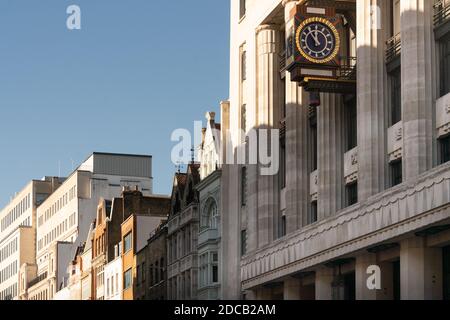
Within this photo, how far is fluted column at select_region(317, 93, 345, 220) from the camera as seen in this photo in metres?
62.1

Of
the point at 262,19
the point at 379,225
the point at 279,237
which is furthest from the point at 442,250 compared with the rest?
the point at 262,19

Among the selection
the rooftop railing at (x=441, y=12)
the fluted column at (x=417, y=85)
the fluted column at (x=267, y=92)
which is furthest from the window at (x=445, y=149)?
the fluted column at (x=267, y=92)

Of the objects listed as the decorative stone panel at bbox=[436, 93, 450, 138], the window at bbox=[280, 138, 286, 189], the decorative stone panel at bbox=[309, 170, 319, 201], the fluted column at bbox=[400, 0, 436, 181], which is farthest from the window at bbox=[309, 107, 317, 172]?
the decorative stone panel at bbox=[436, 93, 450, 138]

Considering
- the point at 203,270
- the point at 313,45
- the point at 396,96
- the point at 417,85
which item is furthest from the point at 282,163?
the point at 417,85

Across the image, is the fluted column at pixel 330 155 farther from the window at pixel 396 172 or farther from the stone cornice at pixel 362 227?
the window at pixel 396 172

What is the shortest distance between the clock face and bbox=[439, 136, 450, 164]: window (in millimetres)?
9412

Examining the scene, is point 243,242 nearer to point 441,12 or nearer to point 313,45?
point 313,45

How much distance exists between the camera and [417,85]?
52062 mm

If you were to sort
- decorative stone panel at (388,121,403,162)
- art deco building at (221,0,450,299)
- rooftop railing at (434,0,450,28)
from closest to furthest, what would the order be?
art deco building at (221,0,450,299)
rooftop railing at (434,0,450,28)
decorative stone panel at (388,121,403,162)

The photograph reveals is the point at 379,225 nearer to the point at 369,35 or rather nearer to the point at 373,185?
the point at 373,185

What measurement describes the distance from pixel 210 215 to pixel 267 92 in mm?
14704

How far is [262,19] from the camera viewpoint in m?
73.4

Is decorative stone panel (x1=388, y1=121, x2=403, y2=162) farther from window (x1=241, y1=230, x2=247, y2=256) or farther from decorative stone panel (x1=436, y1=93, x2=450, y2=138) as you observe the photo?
window (x1=241, y1=230, x2=247, y2=256)
